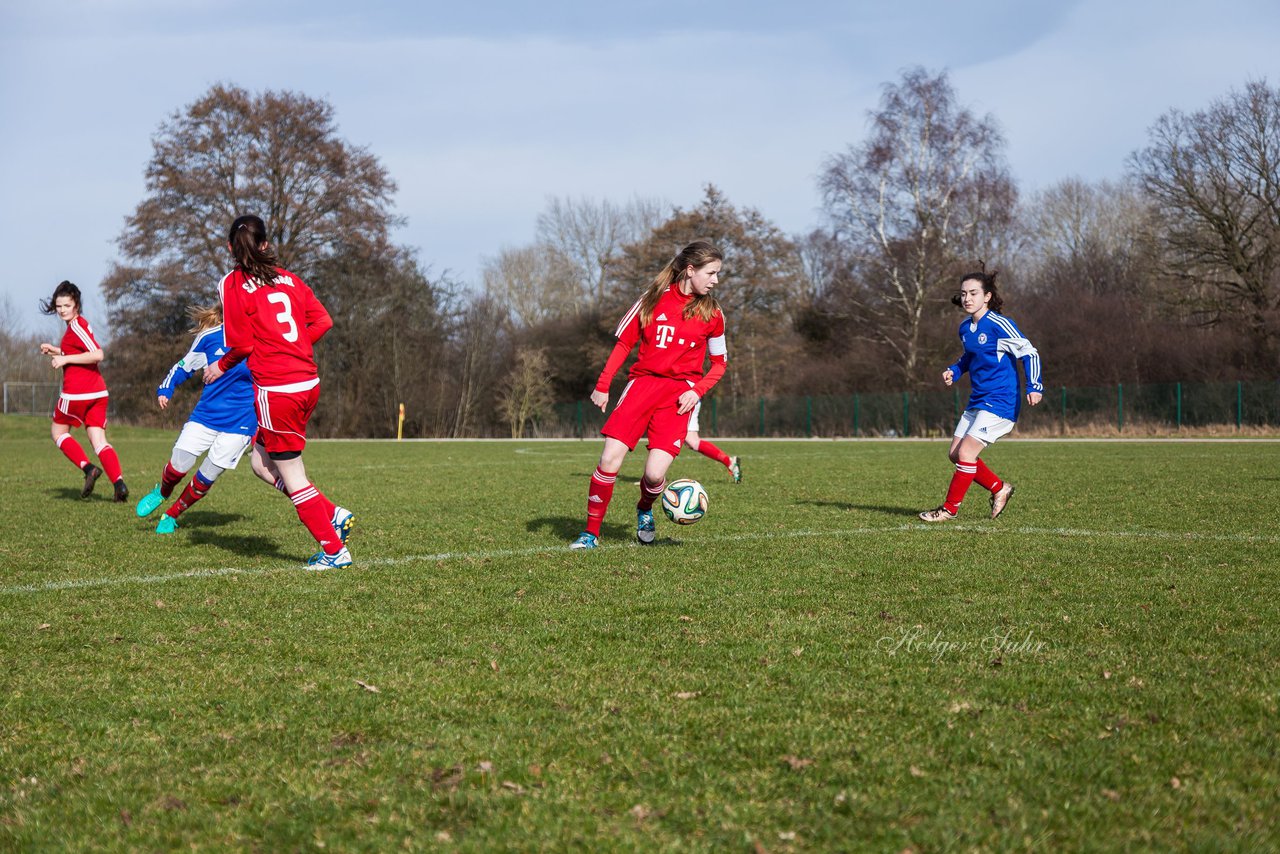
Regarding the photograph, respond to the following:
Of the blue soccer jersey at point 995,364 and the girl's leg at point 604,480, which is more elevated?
the blue soccer jersey at point 995,364

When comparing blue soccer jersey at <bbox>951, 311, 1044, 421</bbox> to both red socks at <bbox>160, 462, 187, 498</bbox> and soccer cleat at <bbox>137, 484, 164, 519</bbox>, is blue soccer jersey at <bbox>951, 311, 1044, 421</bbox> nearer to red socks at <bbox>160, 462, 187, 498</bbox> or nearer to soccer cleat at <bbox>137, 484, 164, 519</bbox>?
red socks at <bbox>160, 462, 187, 498</bbox>

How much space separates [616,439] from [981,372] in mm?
3848

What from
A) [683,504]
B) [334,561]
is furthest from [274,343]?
[683,504]

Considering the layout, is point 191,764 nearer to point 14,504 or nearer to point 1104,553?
point 1104,553

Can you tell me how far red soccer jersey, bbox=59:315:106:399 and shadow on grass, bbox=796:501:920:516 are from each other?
23.5 feet

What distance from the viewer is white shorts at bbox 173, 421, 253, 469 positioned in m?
8.20

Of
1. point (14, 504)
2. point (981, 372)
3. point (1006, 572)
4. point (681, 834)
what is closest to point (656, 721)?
point (681, 834)

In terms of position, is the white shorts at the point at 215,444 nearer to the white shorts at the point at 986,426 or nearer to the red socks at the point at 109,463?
the red socks at the point at 109,463

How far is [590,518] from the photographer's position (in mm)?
7324

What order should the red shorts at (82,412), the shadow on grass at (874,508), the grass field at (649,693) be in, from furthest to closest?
the red shorts at (82,412), the shadow on grass at (874,508), the grass field at (649,693)

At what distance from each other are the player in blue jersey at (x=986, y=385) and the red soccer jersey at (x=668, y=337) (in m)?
2.93

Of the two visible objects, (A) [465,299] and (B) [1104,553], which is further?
(A) [465,299]

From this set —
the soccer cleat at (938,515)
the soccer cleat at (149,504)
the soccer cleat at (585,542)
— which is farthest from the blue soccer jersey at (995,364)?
the soccer cleat at (149,504)

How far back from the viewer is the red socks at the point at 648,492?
23.9 ft
